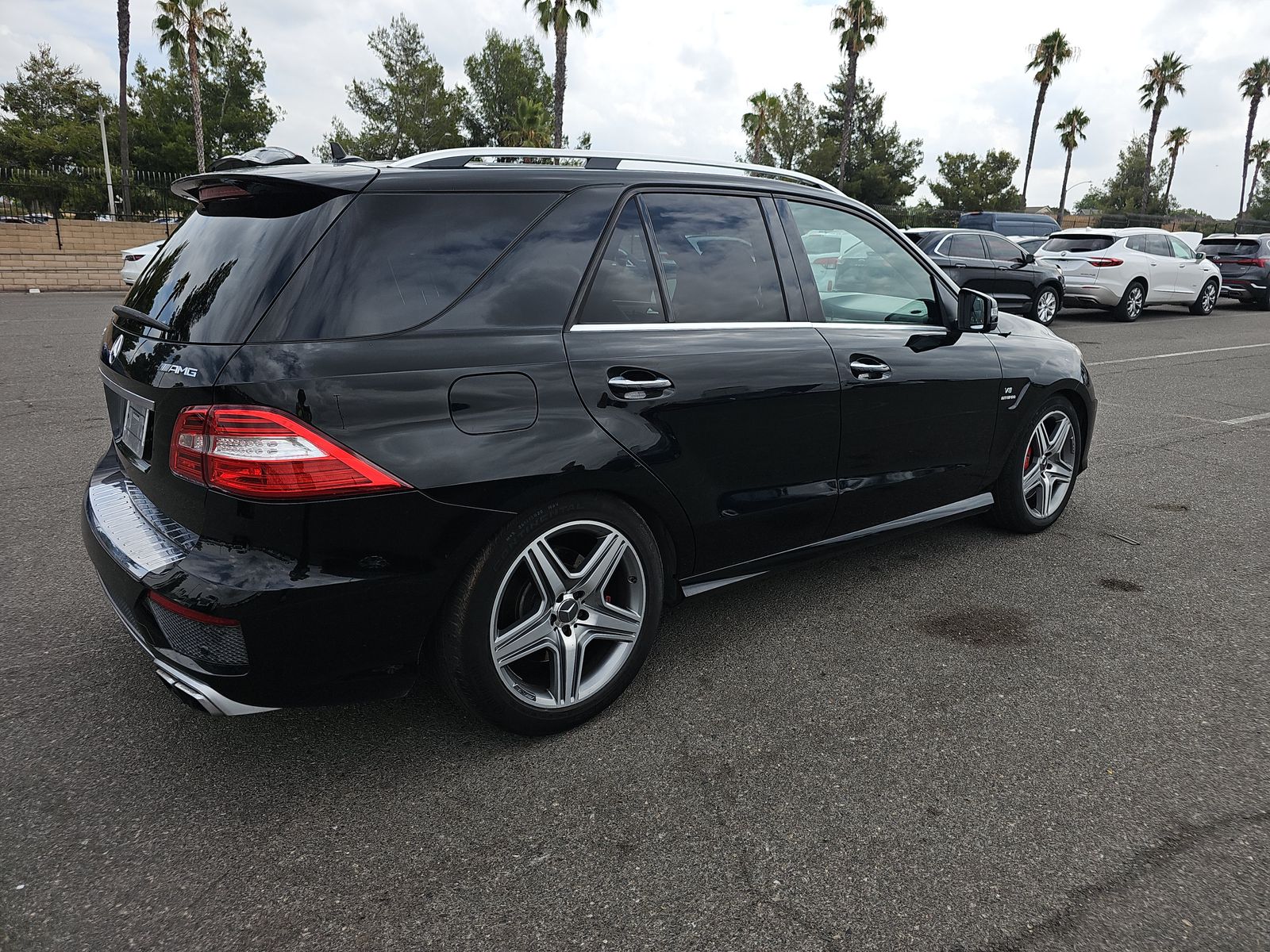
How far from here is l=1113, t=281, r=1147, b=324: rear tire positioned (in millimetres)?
16328

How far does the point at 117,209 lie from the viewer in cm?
3616

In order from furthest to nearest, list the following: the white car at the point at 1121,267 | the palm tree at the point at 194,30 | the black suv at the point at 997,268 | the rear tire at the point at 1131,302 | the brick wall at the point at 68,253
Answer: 1. the palm tree at the point at 194,30
2. the brick wall at the point at 68,253
3. the rear tire at the point at 1131,302
4. the white car at the point at 1121,267
5. the black suv at the point at 997,268

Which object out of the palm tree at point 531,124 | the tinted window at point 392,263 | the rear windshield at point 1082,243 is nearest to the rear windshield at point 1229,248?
the rear windshield at point 1082,243

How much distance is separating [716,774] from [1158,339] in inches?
551

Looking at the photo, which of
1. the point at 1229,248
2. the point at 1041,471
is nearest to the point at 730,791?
the point at 1041,471

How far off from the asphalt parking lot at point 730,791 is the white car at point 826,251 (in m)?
1.35

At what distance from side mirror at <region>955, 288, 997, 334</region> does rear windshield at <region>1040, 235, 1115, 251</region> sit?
557 inches

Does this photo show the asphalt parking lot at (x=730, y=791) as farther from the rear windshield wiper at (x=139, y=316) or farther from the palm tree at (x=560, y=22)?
the palm tree at (x=560, y=22)

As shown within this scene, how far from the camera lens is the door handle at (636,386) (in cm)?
272

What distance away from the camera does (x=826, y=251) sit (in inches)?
141

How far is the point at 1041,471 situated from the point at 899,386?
1446 millimetres

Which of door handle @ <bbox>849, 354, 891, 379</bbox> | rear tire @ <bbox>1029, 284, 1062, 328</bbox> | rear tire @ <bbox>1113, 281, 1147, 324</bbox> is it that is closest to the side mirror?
door handle @ <bbox>849, 354, 891, 379</bbox>

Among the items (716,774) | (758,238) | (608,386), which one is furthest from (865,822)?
(758,238)

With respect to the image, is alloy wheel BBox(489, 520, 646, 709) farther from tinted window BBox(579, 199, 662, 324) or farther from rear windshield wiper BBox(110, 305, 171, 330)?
rear windshield wiper BBox(110, 305, 171, 330)
